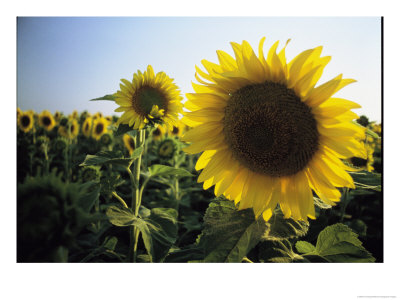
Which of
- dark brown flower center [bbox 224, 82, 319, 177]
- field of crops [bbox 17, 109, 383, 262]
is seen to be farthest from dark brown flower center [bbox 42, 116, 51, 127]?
dark brown flower center [bbox 224, 82, 319, 177]

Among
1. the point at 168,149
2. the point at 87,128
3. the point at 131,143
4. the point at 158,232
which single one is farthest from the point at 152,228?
the point at 87,128

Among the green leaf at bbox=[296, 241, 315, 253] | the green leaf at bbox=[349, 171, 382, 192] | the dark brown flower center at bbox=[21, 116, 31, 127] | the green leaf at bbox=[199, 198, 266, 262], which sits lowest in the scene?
the green leaf at bbox=[296, 241, 315, 253]

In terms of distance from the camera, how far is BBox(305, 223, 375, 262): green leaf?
1122 millimetres

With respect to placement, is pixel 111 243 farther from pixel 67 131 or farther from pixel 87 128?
pixel 87 128

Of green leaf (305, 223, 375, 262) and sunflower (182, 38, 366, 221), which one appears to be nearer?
sunflower (182, 38, 366, 221)

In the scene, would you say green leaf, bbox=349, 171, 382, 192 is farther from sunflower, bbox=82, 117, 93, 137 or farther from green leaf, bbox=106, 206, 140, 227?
sunflower, bbox=82, 117, 93, 137

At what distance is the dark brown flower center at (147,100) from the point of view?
56.1 inches

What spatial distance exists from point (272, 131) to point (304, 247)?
52 centimetres

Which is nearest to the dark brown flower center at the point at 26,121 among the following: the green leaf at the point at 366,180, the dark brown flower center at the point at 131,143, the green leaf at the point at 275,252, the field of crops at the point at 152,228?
the dark brown flower center at the point at 131,143

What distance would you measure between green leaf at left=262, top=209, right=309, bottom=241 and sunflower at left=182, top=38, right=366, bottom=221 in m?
0.04
